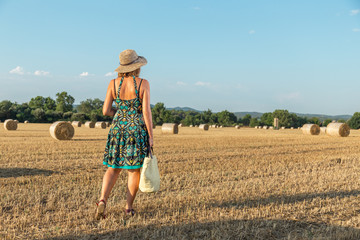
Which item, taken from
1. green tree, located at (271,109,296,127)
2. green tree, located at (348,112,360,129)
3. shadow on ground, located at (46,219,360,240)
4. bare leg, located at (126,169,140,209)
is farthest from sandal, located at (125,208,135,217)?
green tree, located at (348,112,360,129)

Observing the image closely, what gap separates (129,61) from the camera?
14.1ft

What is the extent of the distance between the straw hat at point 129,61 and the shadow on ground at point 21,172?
4430 millimetres

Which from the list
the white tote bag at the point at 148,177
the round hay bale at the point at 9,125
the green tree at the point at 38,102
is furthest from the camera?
the green tree at the point at 38,102

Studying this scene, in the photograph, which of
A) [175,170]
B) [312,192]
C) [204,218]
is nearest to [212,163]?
[175,170]

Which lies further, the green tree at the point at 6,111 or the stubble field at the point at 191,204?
the green tree at the point at 6,111

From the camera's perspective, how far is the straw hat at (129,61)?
14.0 ft

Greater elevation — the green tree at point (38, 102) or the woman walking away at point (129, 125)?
the green tree at point (38, 102)

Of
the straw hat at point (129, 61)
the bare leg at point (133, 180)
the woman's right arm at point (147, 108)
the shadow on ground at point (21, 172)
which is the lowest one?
the shadow on ground at point (21, 172)

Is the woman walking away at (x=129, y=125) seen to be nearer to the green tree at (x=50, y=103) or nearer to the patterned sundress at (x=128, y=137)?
the patterned sundress at (x=128, y=137)

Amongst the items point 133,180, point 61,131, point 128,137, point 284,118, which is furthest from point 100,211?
point 284,118

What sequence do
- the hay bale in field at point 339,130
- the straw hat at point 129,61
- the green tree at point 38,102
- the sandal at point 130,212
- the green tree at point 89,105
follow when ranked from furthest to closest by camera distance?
the green tree at point 89,105, the green tree at point 38,102, the hay bale in field at point 339,130, the sandal at point 130,212, the straw hat at point 129,61

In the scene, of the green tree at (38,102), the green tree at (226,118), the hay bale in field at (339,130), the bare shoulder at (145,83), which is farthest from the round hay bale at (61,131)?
the green tree at (38,102)

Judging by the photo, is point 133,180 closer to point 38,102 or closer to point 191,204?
point 191,204

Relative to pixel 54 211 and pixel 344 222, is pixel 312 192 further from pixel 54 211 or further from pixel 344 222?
pixel 54 211
